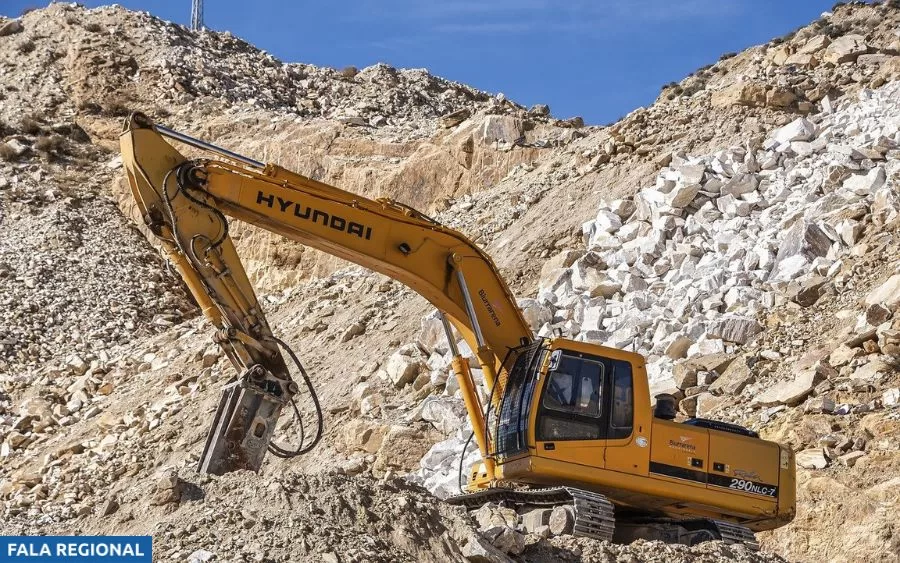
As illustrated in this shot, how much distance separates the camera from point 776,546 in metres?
13.2

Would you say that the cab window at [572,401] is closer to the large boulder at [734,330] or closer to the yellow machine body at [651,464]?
the yellow machine body at [651,464]

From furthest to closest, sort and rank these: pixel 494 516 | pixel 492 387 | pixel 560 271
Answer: pixel 560 271, pixel 492 387, pixel 494 516

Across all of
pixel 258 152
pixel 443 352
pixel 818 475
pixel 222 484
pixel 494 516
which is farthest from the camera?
pixel 258 152

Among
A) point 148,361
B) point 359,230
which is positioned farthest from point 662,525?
point 148,361

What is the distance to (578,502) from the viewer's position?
34.6 ft

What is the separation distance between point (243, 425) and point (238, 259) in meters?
1.44

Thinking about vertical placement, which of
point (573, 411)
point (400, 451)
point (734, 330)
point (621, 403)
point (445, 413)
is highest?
point (734, 330)

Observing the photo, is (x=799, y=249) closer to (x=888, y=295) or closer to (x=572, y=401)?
(x=888, y=295)

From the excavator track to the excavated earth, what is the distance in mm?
352

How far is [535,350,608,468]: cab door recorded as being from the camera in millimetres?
10945

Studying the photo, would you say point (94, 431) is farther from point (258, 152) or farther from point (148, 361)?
point (258, 152)

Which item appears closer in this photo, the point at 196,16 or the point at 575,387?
the point at 575,387

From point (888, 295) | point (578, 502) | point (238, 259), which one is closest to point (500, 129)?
point (888, 295)

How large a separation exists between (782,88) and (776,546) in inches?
414
